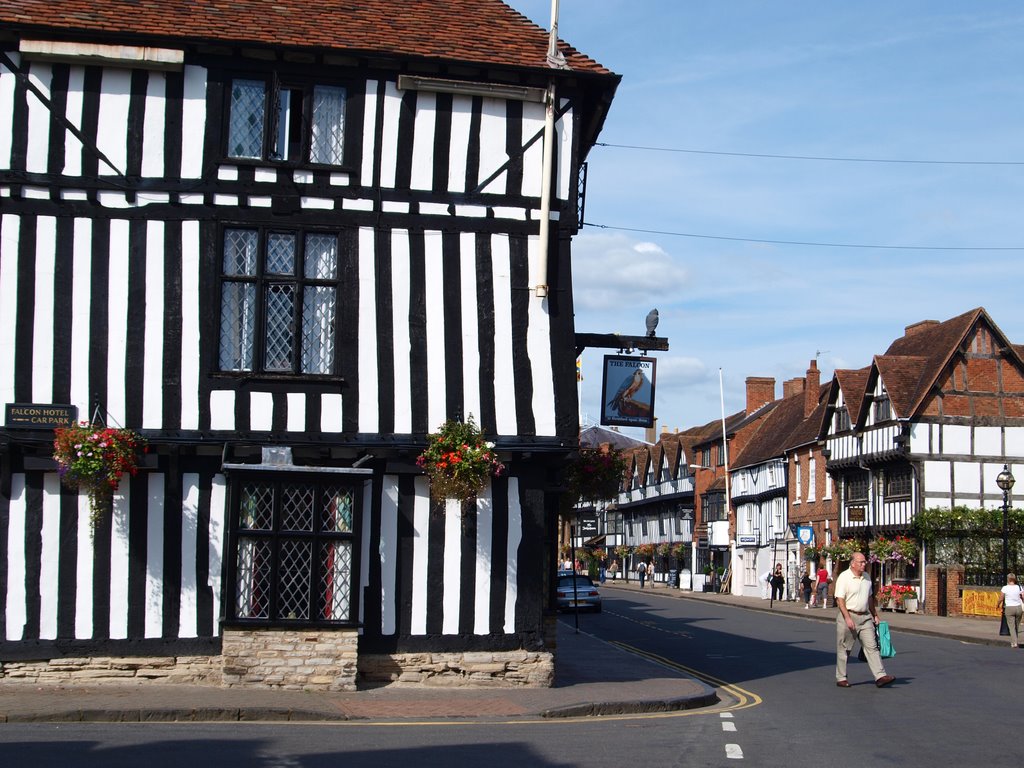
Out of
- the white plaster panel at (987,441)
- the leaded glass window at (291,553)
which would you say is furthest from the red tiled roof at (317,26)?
the white plaster panel at (987,441)

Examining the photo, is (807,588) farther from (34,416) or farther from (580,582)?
(34,416)

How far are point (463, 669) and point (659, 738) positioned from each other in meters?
4.12

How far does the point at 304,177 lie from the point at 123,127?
2.26m

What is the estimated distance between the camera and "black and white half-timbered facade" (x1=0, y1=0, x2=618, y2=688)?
14.6 metres

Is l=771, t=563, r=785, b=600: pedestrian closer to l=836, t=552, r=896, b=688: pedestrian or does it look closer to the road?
the road

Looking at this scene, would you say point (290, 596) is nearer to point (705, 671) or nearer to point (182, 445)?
point (182, 445)

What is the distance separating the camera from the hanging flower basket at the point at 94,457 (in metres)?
13.9

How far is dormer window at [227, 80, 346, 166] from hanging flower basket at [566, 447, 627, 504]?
5682 millimetres

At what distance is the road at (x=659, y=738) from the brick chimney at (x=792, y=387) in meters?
51.7

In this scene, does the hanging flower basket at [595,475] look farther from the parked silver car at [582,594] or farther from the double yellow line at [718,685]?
the parked silver car at [582,594]

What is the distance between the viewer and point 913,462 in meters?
43.4

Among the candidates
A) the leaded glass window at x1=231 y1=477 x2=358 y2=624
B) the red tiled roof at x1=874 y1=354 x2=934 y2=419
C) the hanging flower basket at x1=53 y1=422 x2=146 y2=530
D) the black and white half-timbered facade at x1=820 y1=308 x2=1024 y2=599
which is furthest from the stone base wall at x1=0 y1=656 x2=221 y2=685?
the red tiled roof at x1=874 y1=354 x2=934 y2=419

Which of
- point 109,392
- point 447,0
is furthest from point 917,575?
point 109,392

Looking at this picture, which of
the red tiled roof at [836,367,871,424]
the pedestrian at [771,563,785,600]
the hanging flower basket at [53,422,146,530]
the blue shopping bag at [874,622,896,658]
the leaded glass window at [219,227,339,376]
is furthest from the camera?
the pedestrian at [771,563,785,600]
